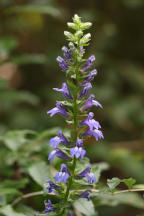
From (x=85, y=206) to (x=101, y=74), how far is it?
561 cm

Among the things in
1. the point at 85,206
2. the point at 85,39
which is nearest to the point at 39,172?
the point at 85,206

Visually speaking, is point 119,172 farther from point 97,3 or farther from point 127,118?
point 97,3

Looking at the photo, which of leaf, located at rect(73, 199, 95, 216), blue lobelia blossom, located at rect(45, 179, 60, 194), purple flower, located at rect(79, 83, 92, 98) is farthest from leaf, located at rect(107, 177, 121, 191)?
purple flower, located at rect(79, 83, 92, 98)

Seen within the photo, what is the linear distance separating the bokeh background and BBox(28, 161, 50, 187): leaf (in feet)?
9.08

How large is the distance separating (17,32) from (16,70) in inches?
35.1

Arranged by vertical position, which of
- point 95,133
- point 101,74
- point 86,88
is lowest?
point 95,133

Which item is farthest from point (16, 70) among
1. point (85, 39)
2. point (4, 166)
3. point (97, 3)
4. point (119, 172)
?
point (85, 39)

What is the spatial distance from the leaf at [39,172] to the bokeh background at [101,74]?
2.77 m

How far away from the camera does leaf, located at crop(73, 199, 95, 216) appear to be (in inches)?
107

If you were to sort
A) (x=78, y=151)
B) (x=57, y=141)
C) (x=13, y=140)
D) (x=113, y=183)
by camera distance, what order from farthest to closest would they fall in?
1. (x=13, y=140)
2. (x=113, y=183)
3. (x=57, y=141)
4. (x=78, y=151)

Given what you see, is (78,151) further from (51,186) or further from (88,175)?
(51,186)

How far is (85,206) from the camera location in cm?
280

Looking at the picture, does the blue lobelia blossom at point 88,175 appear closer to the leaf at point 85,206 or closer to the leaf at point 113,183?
the leaf at point 113,183

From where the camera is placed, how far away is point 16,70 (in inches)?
341
